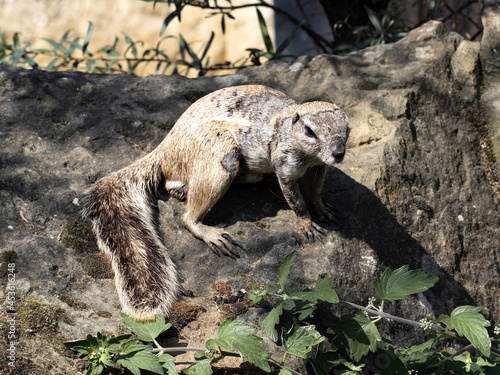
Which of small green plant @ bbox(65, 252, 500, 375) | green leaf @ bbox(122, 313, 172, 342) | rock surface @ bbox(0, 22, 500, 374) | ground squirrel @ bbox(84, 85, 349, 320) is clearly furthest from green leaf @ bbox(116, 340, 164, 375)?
ground squirrel @ bbox(84, 85, 349, 320)

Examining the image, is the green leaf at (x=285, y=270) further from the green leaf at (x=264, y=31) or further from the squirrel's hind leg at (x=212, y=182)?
the green leaf at (x=264, y=31)

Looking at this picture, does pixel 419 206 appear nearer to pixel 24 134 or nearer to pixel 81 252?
pixel 81 252

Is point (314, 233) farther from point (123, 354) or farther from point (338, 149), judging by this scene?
point (123, 354)

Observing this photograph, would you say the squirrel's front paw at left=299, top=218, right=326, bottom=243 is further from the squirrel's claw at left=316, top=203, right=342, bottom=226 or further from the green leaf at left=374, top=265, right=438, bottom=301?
the green leaf at left=374, top=265, right=438, bottom=301

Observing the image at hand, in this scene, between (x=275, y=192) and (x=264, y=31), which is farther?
(x=264, y=31)

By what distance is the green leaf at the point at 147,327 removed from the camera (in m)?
3.46

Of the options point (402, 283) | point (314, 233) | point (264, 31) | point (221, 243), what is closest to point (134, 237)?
point (221, 243)

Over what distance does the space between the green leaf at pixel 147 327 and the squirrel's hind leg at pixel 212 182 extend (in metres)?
1.00

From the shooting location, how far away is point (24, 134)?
5.23 meters

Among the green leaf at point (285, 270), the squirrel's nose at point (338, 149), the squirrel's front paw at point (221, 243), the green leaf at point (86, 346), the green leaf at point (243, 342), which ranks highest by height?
the squirrel's nose at point (338, 149)

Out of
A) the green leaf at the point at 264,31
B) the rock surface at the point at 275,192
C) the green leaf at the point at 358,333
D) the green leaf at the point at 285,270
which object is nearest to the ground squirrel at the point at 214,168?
the rock surface at the point at 275,192

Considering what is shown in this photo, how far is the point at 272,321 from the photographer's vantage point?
3.50 meters

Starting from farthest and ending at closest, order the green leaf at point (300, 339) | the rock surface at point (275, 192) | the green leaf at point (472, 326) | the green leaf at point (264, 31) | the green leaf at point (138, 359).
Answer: the green leaf at point (264, 31) < the rock surface at point (275, 192) < the green leaf at point (300, 339) < the green leaf at point (472, 326) < the green leaf at point (138, 359)

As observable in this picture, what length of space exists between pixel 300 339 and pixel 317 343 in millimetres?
113
